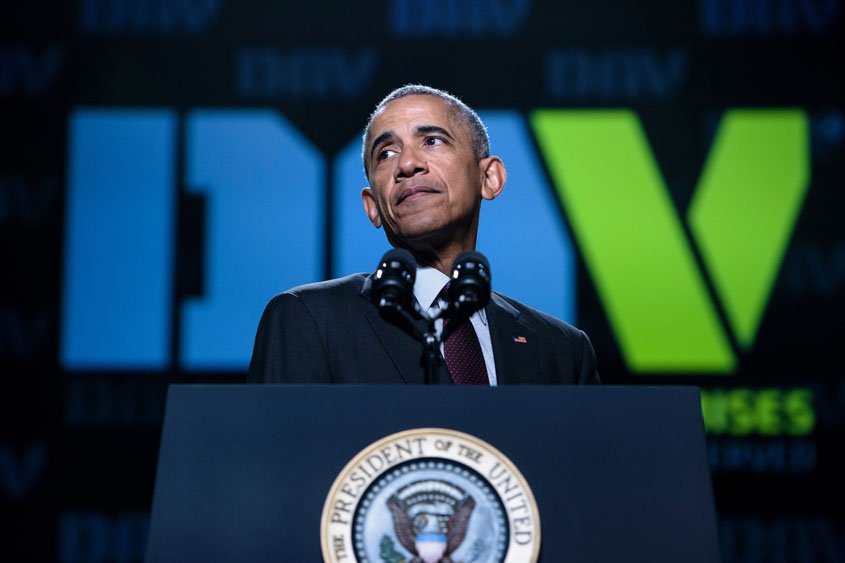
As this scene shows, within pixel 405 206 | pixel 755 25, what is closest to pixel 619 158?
pixel 755 25

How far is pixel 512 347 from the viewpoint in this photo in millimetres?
1745

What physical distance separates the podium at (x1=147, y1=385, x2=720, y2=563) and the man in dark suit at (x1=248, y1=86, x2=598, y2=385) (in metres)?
0.39

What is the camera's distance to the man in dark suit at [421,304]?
1625mm

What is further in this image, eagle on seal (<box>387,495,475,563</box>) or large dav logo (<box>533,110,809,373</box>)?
large dav logo (<box>533,110,809,373</box>)

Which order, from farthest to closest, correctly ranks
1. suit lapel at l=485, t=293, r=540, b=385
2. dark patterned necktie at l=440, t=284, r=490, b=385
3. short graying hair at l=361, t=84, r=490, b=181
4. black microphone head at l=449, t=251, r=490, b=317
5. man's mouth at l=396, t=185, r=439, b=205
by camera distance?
short graying hair at l=361, t=84, r=490, b=181 < man's mouth at l=396, t=185, r=439, b=205 < suit lapel at l=485, t=293, r=540, b=385 < dark patterned necktie at l=440, t=284, r=490, b=385 < black microphone head at l=449, t=251, r=490, b=317

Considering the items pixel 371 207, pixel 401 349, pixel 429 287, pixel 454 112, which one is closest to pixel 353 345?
pixel 401 349

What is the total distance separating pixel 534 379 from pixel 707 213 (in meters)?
2.07

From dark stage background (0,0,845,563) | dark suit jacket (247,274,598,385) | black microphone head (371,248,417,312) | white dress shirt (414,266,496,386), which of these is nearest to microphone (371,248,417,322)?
black microphone head (371,248,417,312)

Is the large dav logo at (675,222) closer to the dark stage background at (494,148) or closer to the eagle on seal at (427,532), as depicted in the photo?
the dark stage background at (494,148)

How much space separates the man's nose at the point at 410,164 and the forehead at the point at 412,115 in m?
0.06

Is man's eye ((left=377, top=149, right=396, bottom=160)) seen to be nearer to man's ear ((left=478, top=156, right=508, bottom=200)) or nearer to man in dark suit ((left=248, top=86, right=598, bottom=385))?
man in dark suit ((left=248, top=86, right=598, bottom=385))

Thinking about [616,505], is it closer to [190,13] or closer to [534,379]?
[534,379]

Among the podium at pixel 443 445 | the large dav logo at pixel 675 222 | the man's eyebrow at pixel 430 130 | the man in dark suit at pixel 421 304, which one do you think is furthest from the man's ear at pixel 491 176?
the large dav logo at pixel 675 222

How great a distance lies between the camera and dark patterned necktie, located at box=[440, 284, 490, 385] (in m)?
1.57
